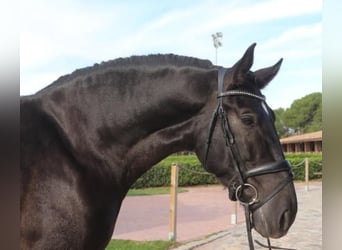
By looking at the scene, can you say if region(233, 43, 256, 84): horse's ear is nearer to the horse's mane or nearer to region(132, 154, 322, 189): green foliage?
the horse's mane

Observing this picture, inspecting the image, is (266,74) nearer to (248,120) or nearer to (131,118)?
(248,120)

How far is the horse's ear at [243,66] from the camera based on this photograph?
6.09ft

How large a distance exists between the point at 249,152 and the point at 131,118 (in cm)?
66

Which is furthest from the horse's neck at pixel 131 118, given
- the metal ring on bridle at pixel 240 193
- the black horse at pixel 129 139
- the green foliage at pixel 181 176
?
the green foliage at pixel 181 176

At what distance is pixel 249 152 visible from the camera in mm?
1812

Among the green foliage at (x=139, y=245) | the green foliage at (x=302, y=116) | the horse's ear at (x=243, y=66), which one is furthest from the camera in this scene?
the green foliage at (x=302, y=116)

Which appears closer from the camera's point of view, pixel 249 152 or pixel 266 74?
pixel 249 152

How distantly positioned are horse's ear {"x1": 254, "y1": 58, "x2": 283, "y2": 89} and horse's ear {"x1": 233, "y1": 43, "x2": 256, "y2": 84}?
0.50ft

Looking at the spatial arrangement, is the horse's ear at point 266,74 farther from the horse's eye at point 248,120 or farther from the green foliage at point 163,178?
the green foliage at point 163,178

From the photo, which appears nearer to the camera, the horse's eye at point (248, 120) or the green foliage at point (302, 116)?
the horse's eye at point (248, 120)

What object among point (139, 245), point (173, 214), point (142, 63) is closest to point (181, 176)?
point (173, 214)

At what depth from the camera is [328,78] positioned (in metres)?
0.84

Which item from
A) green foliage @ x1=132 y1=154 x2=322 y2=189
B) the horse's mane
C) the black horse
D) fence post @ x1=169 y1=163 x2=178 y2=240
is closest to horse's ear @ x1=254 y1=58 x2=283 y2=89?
the black horse

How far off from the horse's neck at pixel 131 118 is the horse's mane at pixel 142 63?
0.32 ft
